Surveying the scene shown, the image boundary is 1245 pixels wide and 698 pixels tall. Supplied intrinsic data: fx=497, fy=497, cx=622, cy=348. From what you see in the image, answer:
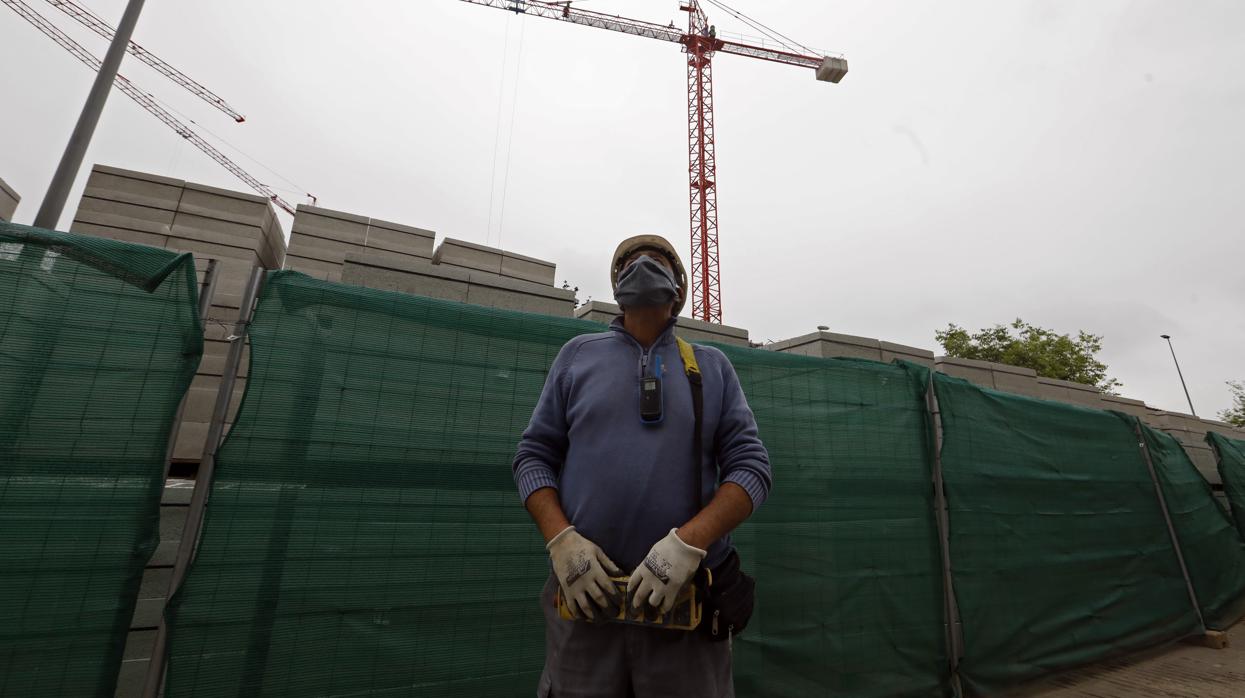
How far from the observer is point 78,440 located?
1.85 m

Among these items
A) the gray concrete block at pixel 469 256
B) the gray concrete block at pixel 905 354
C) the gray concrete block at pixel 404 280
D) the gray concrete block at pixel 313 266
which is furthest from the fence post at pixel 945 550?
the gray concrete block at pixel 313 266

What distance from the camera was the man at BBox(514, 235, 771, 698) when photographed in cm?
137

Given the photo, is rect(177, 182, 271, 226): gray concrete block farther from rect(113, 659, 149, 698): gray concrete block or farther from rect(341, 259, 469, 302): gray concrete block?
rect(113, 659, 149, 698): gray concrete block

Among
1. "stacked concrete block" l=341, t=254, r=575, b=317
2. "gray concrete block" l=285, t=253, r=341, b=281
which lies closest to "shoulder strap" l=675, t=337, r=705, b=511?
"stacked concrete block" l=341, t=254, r=575, b=317

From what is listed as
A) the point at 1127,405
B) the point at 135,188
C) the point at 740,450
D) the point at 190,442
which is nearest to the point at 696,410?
the point at 740,450

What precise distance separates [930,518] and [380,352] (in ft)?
12.6

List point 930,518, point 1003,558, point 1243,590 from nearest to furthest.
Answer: point 930,518
point 1003,558
point 1243,590

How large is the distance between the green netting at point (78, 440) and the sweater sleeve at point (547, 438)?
5.05ft

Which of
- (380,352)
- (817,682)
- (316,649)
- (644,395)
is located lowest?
(817,682)

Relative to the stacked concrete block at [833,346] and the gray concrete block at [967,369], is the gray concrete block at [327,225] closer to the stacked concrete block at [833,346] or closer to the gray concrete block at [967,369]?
the stacked concrete block at [833,346]

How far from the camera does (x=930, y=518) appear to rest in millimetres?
3641

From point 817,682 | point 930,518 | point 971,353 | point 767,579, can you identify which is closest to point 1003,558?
point 930,518

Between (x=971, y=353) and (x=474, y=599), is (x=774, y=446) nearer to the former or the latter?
(x=474, y=599)

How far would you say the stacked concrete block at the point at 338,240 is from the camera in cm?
560
